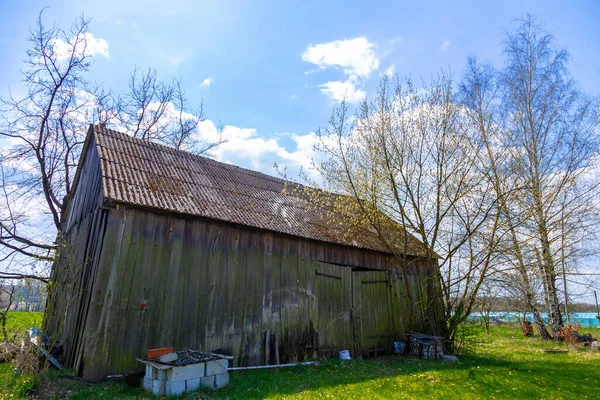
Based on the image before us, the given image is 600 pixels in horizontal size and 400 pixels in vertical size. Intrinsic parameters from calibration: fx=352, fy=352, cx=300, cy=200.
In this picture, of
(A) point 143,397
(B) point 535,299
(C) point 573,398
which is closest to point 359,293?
(C) point 573,398

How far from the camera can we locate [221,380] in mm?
6684

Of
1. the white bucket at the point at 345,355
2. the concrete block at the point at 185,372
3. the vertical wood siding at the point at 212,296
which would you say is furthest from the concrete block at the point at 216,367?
the white bucket at the point at 345,355

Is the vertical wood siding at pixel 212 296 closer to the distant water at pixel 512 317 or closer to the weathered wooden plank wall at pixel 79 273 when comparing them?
the weathered wooden plank wall at pixel 79 273

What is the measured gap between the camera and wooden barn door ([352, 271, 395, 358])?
435 inches

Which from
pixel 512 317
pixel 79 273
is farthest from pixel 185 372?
pixel 512 317

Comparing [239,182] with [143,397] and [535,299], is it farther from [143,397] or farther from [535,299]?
[535,299]

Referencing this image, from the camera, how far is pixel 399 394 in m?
6.42

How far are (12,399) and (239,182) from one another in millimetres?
7523

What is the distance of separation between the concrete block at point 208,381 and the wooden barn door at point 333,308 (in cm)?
419

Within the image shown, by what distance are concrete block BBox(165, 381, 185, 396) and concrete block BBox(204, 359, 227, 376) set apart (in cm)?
51

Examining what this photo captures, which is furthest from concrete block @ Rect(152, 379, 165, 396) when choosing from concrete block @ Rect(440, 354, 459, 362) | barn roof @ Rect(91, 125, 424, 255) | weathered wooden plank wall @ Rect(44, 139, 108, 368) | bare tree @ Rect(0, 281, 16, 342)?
concrete block @ Rect(440, 354, 459, 362)

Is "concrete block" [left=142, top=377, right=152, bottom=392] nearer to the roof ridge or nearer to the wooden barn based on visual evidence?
the wooden barn

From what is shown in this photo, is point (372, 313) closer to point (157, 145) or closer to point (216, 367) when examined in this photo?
point (216, 367)

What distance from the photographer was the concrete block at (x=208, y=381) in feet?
21.0
